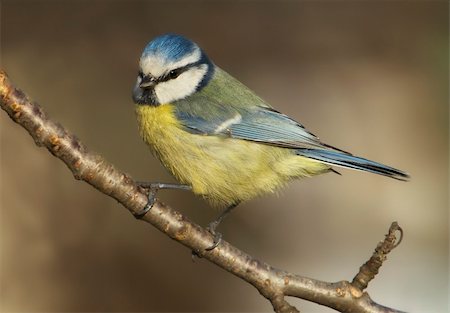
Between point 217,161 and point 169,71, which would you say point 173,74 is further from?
point 217,161

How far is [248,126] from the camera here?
1911mm

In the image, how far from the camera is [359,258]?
9.67ft

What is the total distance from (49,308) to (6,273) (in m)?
0.21

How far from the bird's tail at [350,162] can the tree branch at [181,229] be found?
0.35m

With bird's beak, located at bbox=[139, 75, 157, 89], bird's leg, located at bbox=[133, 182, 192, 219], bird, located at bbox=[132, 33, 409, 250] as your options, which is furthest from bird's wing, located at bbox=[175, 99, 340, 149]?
bird's leg, located at bbox=[133, 182, 192, 219]

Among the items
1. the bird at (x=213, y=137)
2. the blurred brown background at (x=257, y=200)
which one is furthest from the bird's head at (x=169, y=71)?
the blurred brown background at (x=257, y=200)

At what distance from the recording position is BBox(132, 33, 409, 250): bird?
181cm

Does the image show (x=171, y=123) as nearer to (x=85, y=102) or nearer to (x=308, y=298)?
(x=308, y=298)

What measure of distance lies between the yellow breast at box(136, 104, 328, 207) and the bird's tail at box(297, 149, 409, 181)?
0.09 feet

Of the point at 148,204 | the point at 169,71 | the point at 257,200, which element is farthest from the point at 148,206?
the point at 257,200

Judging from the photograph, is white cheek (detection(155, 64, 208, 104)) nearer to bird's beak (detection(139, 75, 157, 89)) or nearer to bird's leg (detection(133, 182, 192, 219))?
bird's beak (detection(139, 75, 157, 89))

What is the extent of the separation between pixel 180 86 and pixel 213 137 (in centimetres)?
19

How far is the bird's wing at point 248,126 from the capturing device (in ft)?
6.09

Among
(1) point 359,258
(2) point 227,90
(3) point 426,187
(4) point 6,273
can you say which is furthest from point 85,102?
(3) point 426,187
